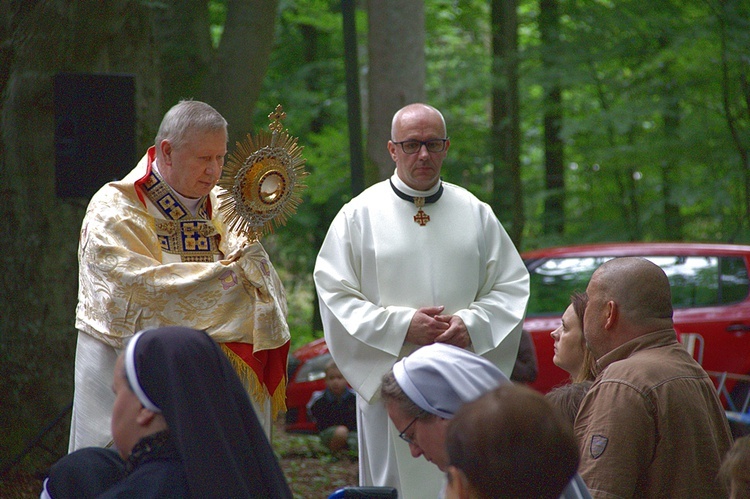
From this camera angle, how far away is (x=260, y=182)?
435 centimetres

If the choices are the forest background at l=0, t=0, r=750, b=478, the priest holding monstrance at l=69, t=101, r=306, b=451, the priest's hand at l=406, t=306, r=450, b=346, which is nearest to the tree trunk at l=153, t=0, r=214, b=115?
the forest background at l=0, t=0, r=750, b=478

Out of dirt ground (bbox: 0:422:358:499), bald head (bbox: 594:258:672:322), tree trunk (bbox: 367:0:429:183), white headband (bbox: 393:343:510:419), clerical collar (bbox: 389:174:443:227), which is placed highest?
tree trunk (bbox: 367:0:429:183)

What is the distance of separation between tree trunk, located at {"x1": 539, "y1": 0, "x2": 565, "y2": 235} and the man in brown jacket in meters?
9.50

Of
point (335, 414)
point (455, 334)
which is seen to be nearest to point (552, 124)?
point (335, 414)

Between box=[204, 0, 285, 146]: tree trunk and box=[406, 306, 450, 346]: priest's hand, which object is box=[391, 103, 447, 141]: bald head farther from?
box=[204, 0, 285, 146]: tree trunk

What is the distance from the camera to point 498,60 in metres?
12.8

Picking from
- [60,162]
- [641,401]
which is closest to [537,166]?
[60,162]

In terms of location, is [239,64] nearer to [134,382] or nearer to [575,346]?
[575,346]

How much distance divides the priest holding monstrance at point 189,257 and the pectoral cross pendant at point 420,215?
2.80ft

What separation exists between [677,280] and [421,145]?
15.6ft

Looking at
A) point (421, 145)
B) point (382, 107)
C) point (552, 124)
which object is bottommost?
point (421, 145)

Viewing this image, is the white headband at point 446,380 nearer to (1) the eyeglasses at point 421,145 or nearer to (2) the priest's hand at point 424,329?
(2) the priest's hand at point 424,329

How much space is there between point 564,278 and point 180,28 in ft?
14.5

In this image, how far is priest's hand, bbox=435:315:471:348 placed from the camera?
459cm
